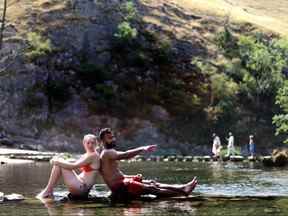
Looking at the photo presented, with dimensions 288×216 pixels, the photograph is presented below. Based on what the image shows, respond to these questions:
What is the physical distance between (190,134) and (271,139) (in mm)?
8684

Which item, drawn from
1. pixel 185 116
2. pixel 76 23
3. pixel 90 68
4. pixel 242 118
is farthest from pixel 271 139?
pixel 76 23

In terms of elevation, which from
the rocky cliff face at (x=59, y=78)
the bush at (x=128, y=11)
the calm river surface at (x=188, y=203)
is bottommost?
the calm river surface at (x=188, y=203)

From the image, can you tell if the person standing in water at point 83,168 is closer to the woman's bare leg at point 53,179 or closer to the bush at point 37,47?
the woman's bare leg at point 53,179

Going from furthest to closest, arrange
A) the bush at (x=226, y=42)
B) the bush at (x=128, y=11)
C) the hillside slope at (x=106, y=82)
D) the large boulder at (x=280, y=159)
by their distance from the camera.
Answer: the bush at (x=226, y=42), the bush at (x=128, y=11), the hillside slope at (x=106, y=82), the large boulder at (x=280, y=159)

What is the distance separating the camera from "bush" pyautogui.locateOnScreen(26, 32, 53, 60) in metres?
78.6

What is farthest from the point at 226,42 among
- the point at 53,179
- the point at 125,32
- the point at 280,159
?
the point at 53,179

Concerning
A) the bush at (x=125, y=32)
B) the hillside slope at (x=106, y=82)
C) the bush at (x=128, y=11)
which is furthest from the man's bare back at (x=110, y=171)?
the bush at (x=128, y=11)

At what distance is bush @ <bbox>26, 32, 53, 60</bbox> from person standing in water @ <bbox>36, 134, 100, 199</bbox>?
188 feet

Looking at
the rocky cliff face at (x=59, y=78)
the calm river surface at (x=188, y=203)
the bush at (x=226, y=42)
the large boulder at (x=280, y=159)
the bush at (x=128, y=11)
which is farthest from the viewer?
the bush at (x=226, y=42)

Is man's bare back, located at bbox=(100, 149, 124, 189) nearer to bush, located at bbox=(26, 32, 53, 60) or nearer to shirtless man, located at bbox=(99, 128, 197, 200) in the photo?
shirtless man, located at bbox=(99, 128, 197, 200)

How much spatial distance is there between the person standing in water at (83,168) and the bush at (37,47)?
188 feet

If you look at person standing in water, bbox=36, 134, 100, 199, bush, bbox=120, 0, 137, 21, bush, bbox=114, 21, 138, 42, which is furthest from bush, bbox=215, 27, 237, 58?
person standing in water, bbox=36, 134, 100, 199

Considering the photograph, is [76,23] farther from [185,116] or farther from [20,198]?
[20,198]

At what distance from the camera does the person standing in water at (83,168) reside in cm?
2153
